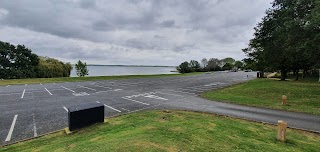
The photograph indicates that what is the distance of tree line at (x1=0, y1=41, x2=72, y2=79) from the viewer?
37000 millimetres

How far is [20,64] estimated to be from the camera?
39.7m

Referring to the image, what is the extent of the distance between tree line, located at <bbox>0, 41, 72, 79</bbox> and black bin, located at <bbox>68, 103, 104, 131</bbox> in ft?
125

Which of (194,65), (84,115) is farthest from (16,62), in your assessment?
(194,65)

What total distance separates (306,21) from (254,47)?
69.0ft

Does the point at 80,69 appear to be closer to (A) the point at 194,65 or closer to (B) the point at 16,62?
(B) the point at 16,62

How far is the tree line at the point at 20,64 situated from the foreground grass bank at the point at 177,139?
38.4 meters

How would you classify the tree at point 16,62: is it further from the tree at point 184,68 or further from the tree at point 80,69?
the tree at point 184,68

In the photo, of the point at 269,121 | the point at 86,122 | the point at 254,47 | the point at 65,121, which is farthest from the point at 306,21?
the point at 254,47

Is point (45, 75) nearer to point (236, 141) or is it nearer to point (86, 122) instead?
point (86, 122)

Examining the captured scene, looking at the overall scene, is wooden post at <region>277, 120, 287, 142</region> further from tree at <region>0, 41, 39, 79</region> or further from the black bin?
tree at <region>0, 41, 39, 79</region>

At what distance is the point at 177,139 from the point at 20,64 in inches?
1759

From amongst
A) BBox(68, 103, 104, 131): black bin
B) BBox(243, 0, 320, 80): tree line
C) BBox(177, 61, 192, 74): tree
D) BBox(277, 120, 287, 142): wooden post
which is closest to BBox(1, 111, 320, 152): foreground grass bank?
BBox(277, 120, 287, 142): wooden post

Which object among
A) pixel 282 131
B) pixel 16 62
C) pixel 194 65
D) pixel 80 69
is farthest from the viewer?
pixel 194 65

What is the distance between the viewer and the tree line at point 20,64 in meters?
37.0
